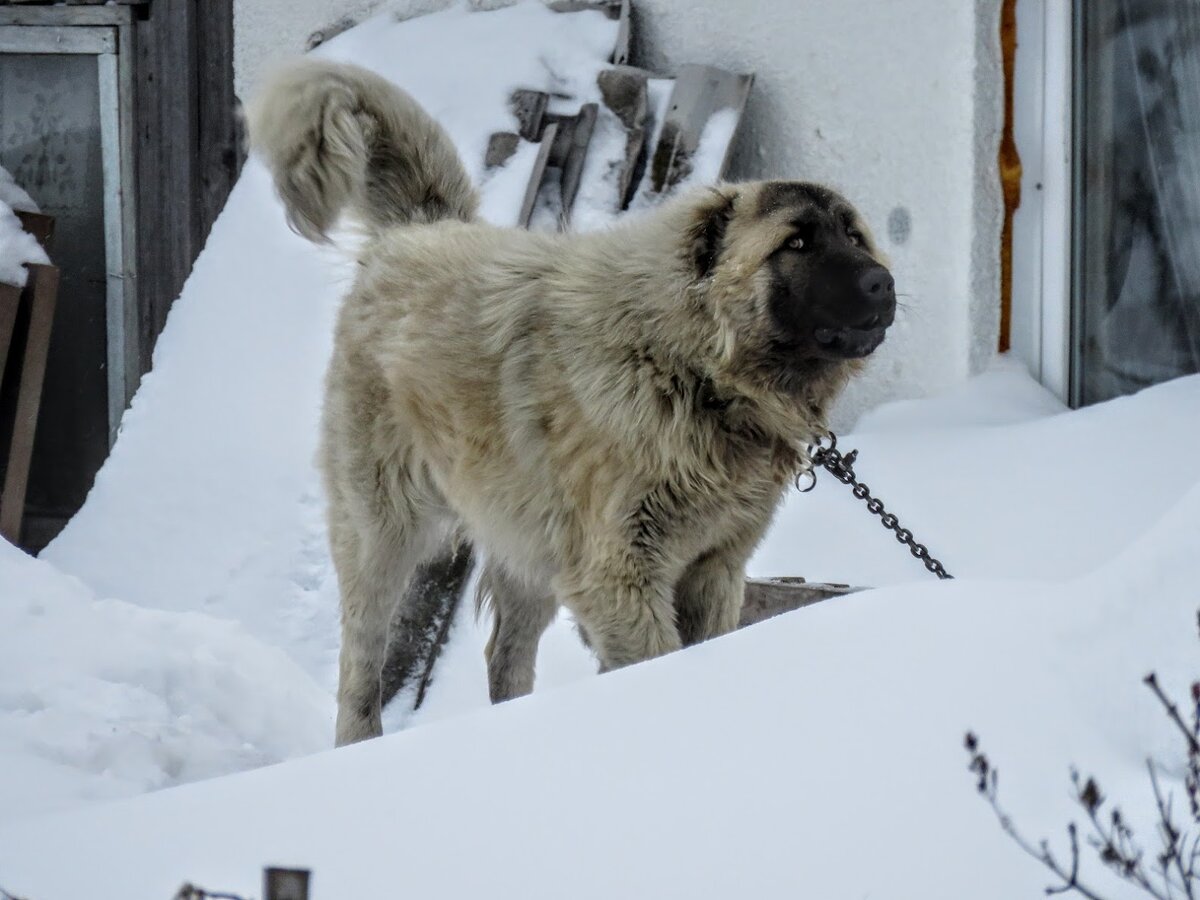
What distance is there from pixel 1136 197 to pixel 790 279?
2.28 metres

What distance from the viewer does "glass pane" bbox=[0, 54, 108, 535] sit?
7.66 metres

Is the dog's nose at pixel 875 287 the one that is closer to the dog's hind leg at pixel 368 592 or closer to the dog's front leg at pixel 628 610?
the dog's front leg at pixel 628 610

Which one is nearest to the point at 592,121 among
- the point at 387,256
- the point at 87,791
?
the point at 387,256

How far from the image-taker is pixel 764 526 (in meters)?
3.68

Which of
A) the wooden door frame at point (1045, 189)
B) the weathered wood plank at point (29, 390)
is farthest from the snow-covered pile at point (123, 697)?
the wooden door frame at point (1045, 189)

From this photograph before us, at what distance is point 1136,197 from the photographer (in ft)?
17.1

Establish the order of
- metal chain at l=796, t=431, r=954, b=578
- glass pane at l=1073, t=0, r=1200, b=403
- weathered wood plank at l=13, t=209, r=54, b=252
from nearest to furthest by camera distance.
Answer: metal chain at l=796, t=431, r=954, b=578
glass pane at l=1073, t=0, r=1200, b=403
weathered wood plank at l=13, t=209, r=54, b=252

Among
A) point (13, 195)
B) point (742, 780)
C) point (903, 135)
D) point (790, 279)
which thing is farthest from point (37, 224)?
point (742, 780)

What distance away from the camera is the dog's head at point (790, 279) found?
3.43 metres

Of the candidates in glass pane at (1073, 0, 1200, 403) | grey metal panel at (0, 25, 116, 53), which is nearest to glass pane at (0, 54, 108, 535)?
grey metal panel at (0, 25, 116, 53)

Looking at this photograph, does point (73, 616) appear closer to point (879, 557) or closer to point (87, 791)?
point (87, 791)

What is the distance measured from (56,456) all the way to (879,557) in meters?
4.69

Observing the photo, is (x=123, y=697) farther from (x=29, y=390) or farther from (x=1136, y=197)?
(x=1136, y=197)

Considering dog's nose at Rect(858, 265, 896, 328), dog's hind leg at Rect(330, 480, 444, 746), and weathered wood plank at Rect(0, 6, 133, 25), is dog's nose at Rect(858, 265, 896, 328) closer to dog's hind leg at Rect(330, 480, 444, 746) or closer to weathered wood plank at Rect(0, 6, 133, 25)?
dog's hind leg at Rect(330, 480, 444, 746)
